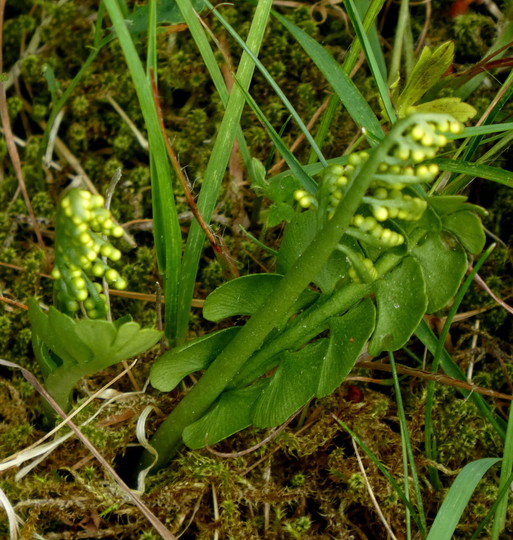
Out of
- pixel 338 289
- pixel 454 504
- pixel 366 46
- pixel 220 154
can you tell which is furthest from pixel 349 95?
pixel 454 504

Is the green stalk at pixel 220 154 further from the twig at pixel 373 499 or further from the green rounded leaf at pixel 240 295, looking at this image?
the twig at pixel 373 499

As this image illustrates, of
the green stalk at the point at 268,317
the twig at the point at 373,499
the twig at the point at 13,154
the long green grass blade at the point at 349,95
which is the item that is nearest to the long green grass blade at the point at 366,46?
the long green grass blade at the point at 349,95

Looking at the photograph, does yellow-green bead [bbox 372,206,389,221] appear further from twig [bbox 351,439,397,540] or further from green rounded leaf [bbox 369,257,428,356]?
twig [bbox 351,439,397,540]

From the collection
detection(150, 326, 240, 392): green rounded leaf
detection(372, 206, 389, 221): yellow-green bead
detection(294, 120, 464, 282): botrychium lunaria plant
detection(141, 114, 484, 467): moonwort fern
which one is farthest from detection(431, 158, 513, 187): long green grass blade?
detection(150, 326, 240, 392): green rounded leaf

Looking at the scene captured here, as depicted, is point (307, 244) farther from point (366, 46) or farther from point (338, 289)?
point (366, 46)

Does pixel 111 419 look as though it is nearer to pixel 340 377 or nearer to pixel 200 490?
pixel 200 490

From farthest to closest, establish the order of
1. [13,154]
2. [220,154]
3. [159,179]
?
1. [13,154]
2. [220,154]
3. [159,179]

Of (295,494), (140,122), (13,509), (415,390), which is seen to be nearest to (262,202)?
(140,122)
